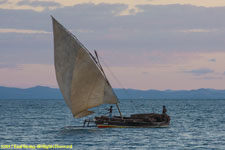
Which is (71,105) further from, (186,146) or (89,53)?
(186,146)

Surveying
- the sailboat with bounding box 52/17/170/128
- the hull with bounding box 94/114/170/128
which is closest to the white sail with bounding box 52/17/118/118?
the sailboat with bounding box 52/17/170/128

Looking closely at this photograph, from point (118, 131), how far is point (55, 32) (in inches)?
489

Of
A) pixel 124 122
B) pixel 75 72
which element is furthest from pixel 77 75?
pixel 124 122

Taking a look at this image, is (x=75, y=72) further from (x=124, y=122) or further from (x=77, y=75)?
(x=124, y=122)

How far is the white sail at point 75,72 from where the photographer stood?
136 feet

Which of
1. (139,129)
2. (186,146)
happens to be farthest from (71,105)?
(186,146)

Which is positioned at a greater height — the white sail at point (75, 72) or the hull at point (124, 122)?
the white sail at point (75, 72)

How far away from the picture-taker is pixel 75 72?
42.1 metres

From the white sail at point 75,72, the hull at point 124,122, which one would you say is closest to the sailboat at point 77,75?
the white sail at point 75,72

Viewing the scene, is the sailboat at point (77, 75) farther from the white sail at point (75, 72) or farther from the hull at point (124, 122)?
Result: the hull at point (124, 122)

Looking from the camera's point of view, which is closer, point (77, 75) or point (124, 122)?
point (77, 75)

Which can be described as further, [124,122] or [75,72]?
[124,122]

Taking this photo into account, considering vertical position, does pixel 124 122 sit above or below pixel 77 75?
below

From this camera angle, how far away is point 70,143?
123ft
